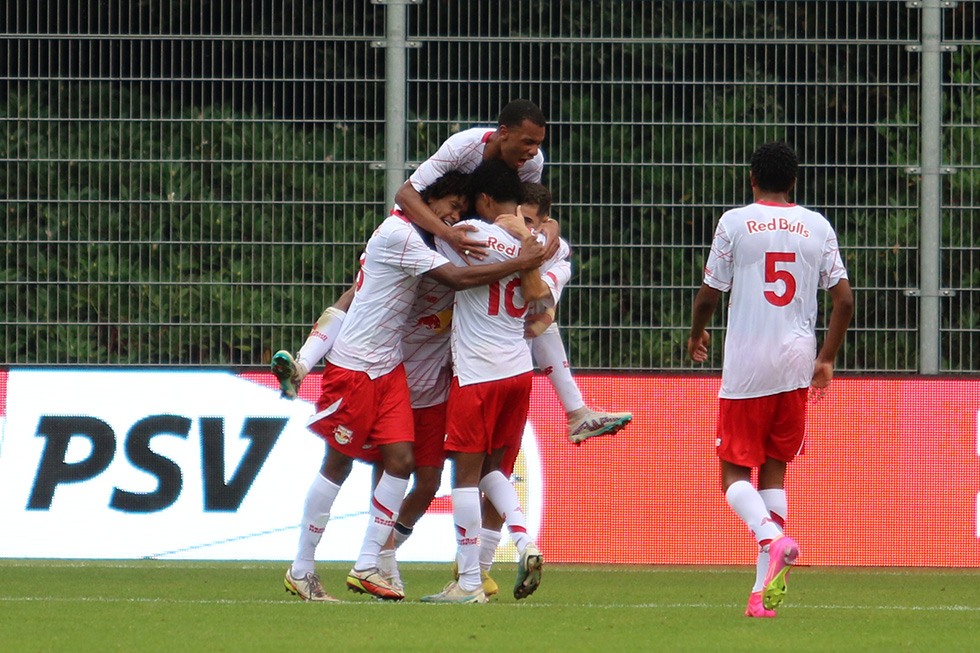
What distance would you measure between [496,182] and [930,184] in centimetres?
402

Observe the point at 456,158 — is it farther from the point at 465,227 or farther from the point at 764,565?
the point at 764,565

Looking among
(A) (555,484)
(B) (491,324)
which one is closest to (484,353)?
(B) (491,324)

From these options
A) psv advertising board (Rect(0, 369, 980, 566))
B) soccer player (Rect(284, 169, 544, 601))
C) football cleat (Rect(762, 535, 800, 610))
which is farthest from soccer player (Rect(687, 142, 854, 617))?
psv advertising board (Rect(0, 369, 980, 566))

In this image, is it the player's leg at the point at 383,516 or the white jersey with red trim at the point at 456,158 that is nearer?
the player's leg at the point at 383,516

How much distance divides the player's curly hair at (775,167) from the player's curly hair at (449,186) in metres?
1.21

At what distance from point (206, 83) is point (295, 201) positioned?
874 millimetres

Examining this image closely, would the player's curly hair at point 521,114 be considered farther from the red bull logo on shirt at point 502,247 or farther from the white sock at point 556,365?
the white sock at point 556,365

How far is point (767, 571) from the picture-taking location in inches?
238

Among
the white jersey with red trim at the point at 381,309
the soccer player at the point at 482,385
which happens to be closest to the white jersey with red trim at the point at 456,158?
the white jersey with red trim at the point at 381,309

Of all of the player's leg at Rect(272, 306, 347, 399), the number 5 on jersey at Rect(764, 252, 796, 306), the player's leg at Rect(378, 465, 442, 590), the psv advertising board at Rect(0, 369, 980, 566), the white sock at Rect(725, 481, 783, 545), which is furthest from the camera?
the psv advertising board at Rect(0, 369, 980, 566)

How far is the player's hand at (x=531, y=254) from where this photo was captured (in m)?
6.45

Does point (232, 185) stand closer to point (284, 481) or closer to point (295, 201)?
point (295, 201)

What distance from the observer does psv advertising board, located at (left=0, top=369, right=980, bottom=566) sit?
9133 millimetres

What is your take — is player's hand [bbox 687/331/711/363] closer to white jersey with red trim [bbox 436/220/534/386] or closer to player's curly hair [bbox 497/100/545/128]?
white jersey with red trim [bbox 436/220/534/386]
